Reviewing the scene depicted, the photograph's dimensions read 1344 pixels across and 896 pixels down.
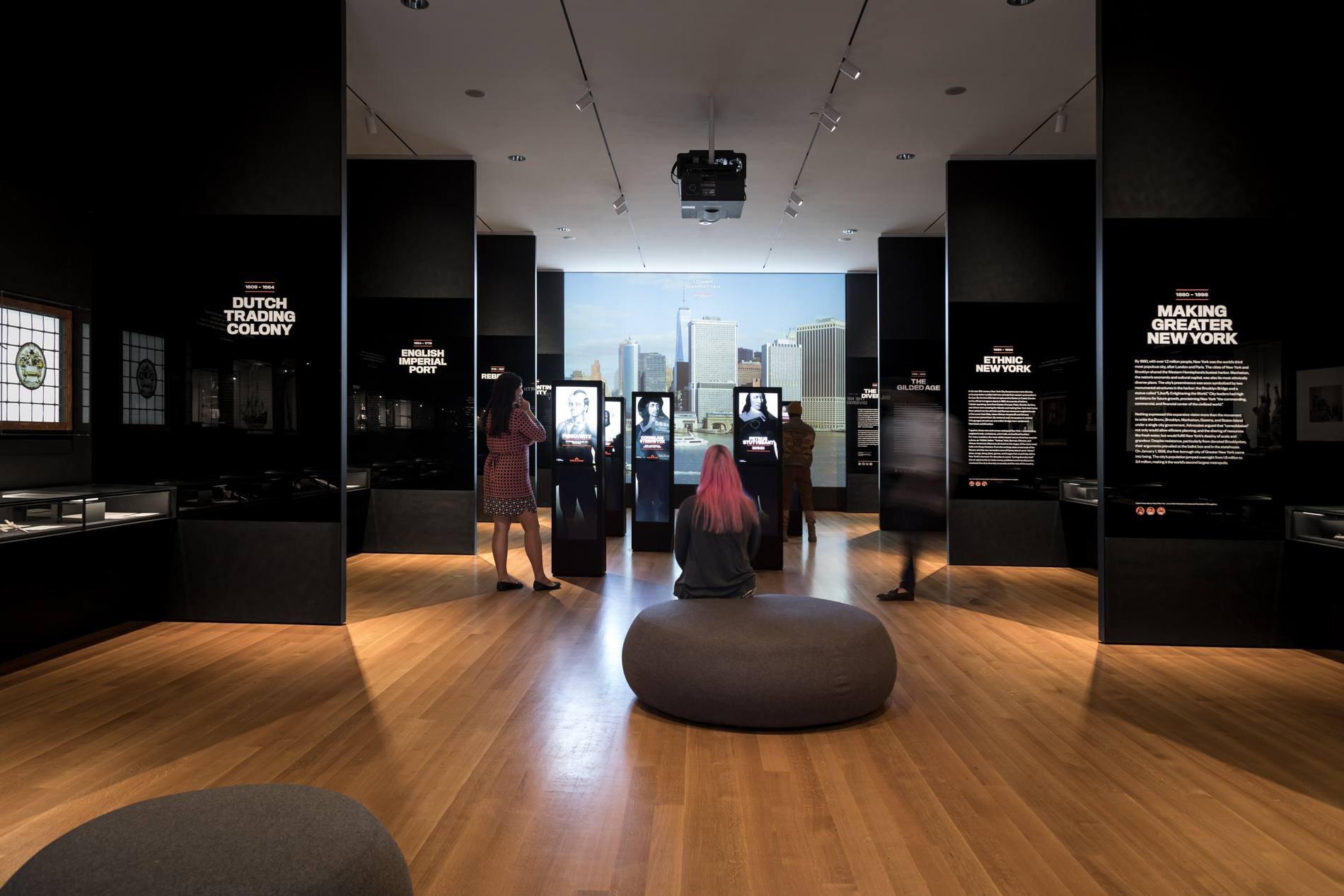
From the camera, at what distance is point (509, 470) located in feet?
23.0

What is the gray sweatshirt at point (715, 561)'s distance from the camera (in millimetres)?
4344

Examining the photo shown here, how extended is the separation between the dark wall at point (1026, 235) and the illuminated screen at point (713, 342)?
20.4 feet

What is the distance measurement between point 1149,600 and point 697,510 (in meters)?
3.40

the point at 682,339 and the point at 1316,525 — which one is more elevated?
the point at 682,339

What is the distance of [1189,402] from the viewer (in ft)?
17.6

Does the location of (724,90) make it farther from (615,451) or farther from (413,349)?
(413,349)

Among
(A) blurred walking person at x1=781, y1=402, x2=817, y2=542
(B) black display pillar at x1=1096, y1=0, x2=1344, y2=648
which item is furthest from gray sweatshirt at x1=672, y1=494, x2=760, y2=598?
(A) blurred walking person at x1=781, y1=402, x2=817, y2=542

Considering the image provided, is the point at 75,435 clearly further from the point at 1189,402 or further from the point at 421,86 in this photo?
the point at 1189,402

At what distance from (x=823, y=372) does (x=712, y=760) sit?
1198 centimetres

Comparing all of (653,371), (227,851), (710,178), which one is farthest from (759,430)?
(227,851)

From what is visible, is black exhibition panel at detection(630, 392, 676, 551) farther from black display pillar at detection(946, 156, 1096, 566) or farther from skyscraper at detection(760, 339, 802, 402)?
skyscraper at detection(760, 339, 802, 402)

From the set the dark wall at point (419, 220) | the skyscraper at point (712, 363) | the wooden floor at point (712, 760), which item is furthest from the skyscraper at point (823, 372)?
the wooden floor at point (712, 760)

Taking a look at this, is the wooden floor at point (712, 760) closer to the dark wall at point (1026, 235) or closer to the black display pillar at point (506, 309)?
the dark wall at point (1026, 235)

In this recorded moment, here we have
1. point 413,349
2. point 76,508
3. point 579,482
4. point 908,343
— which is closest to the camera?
point 76,508
